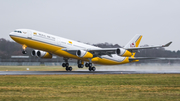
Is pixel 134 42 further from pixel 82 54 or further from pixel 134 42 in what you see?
pixel 82 54

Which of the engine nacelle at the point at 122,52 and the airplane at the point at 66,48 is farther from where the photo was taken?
the engine nacelle at the point at 122,52

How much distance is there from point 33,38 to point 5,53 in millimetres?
45214

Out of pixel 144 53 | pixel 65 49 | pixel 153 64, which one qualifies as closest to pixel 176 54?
pixel 144 53

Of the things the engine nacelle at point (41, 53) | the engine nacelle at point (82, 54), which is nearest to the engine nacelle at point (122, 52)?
the engine nacelle at point (82, 54)

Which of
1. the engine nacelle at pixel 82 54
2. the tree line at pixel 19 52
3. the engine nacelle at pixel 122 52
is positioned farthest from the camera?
the tree line at pixel 19 52

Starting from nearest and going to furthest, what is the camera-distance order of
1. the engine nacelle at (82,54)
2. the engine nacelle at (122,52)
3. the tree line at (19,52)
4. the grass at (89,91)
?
the grass at (89,91), the engine nacelle at (122,52), the engine nacelle at (82,54), the tree line at (19,52)

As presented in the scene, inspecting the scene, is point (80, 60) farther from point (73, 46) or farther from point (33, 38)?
point (33, 38)

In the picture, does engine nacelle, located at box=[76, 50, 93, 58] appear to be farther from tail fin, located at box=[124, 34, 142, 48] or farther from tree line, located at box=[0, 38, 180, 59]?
tree line, located at box=[0, 38, 180, 59]

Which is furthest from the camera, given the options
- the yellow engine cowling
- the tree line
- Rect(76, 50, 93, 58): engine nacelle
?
the tree line

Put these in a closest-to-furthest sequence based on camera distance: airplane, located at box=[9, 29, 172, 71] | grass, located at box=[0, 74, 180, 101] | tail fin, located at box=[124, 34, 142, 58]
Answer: grass, located at box=[0, 74, 180, 101] < airplane, located at box=[9, 29, 172, 71] < tail fin, located at box=[124, 34, 142, 58]

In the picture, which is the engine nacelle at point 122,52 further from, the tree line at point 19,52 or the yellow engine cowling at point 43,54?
the tree line at point 19,52

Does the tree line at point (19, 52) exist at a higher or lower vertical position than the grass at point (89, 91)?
higher

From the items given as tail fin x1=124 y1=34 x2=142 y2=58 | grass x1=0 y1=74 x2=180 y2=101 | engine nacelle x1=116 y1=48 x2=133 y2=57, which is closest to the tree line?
tail fin x1=124 y1=34 x2=142 y2=58

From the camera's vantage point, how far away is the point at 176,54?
75.6 meters
